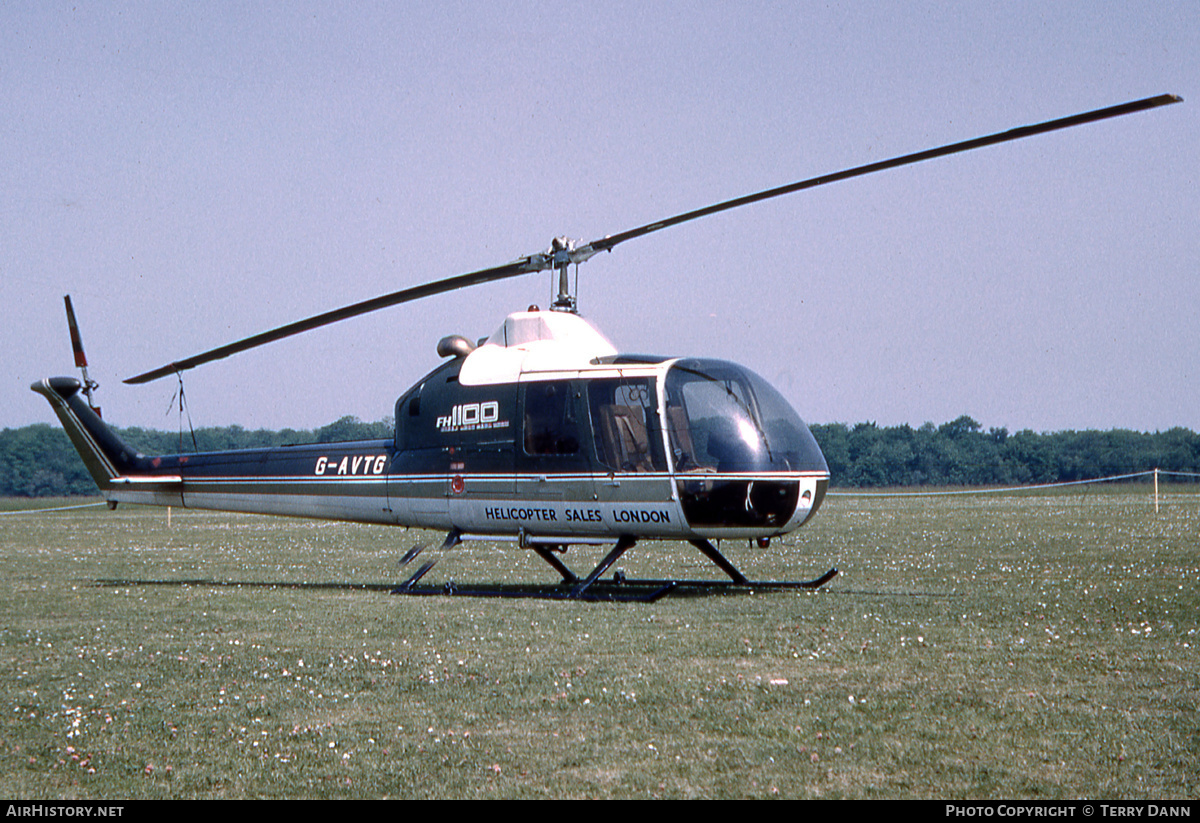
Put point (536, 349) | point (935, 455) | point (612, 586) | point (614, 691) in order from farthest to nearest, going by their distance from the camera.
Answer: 1. point (935, 455)
2. point (612, 586)
3. point (536, 349)
4. point (614, 691)

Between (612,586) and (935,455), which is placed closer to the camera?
(612,586)

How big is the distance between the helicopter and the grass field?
3.62 feet

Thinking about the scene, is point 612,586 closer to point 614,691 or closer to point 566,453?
point 566,453

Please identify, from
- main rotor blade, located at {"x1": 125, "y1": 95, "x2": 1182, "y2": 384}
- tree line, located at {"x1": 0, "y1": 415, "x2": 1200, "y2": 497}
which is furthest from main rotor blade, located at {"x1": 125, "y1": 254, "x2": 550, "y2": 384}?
tree line, located at {"x1": 0, "y1": 415, "x2": 1200, "y2": 497}

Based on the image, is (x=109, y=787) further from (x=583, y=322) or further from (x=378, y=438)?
(x=378, y=438)

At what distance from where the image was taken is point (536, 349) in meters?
14.1

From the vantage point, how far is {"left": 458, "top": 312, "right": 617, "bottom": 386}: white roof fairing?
45.4ft

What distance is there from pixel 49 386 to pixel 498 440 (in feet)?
29.4

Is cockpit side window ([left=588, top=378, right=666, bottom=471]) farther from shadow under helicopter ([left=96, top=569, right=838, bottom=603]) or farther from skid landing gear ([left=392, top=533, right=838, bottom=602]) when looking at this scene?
shadow under helicopter ([left=96, top=569, right=838, bottom=603])

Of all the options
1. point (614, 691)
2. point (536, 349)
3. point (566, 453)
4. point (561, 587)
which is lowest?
point (561, 587)

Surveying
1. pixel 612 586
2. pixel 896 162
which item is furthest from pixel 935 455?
pixel 896 162

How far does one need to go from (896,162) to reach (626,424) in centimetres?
470

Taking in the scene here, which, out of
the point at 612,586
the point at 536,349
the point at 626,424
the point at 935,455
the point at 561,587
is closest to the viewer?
the point at 626,424

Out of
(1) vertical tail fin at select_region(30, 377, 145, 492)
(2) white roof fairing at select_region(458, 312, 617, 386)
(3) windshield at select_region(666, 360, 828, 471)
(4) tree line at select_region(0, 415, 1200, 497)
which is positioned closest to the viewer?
(3) windshield at select_region(666, 360, 828, 471)
